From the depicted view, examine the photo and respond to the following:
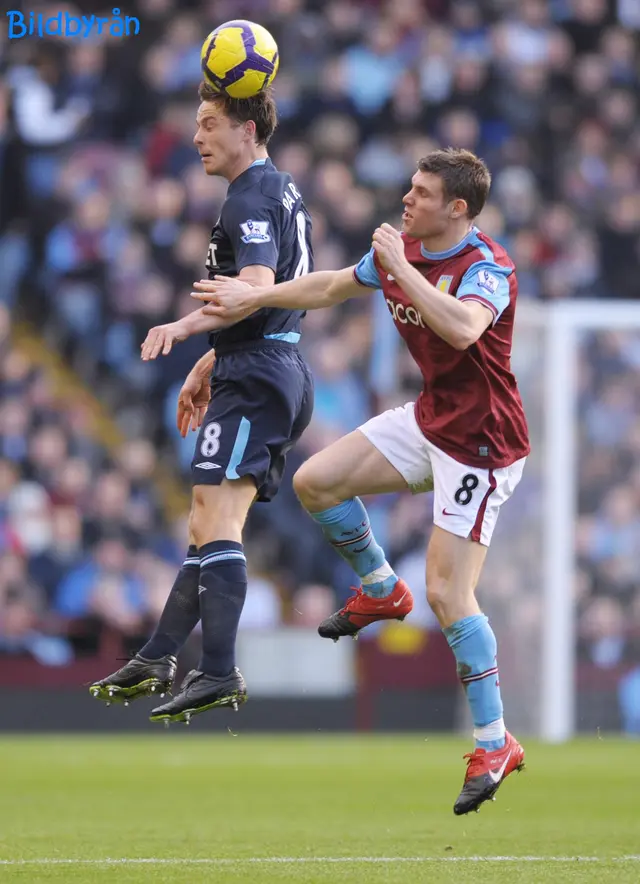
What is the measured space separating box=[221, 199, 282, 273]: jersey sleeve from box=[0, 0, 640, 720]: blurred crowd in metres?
7.04

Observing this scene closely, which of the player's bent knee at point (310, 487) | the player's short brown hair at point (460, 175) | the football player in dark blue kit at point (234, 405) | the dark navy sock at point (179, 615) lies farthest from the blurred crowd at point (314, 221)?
the player's short brown hair at point (460, 175)

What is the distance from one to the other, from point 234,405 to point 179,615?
84 centimetres

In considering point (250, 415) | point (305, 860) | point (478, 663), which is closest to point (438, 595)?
point (478, 663)

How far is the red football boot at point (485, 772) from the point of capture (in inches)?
239

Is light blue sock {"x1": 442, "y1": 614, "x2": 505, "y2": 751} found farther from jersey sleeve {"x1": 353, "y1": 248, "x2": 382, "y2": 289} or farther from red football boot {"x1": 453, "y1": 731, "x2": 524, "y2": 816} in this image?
jersey sleeve {"x1": 353, "y1": 248, "x2": 382, "y2": 289}

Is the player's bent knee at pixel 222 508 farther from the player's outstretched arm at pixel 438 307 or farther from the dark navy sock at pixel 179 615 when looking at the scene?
the player's outstretched arm at pixel 438 307

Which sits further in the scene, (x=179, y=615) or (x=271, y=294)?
(x=179, y=615)

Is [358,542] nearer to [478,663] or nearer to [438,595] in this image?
[438,595]

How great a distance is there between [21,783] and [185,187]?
6.86 m

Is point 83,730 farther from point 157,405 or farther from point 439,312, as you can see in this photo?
point 439,312

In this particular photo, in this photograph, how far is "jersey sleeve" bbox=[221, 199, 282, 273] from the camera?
6.14 m

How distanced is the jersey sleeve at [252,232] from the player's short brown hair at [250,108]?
37cm

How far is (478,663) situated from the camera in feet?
20.7

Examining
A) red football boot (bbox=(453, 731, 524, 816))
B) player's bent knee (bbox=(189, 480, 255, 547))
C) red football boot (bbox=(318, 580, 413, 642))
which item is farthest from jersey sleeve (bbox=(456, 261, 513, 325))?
red football boot (bbox=(453, 731, 524, 816))
